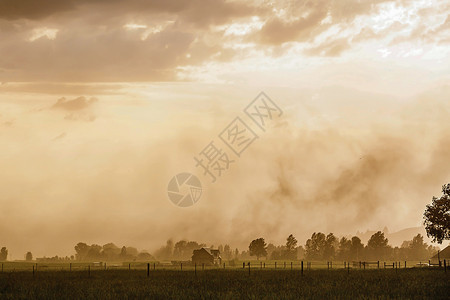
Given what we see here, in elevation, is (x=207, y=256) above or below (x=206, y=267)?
above

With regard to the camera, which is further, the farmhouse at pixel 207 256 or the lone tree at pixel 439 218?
the farmhouse at pixel 207 256

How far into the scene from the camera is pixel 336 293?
1316 inches

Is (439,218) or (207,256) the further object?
(207,256)

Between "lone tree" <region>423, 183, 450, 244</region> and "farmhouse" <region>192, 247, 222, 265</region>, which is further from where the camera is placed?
"farmhouse" <region>192, 247, 222, 265</region>

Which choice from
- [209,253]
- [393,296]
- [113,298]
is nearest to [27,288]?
[113,298]

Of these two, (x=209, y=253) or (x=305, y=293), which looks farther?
(x=209, y=253)

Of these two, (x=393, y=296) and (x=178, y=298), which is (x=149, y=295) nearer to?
(x=178, y=298)

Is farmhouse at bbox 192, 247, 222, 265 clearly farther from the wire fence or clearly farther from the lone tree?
the lone tree

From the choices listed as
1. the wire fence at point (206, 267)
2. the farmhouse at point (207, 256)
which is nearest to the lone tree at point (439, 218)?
the wire fence at point (206, 267)

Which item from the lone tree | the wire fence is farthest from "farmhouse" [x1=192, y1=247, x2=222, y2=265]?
the lone tree

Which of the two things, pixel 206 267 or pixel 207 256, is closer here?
pixel 206 267

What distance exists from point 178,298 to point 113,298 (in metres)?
4.15

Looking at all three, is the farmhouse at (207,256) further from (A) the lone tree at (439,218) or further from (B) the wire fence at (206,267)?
(A) the lone tree at (439,218)

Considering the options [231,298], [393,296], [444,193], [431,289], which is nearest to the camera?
[231,298]
